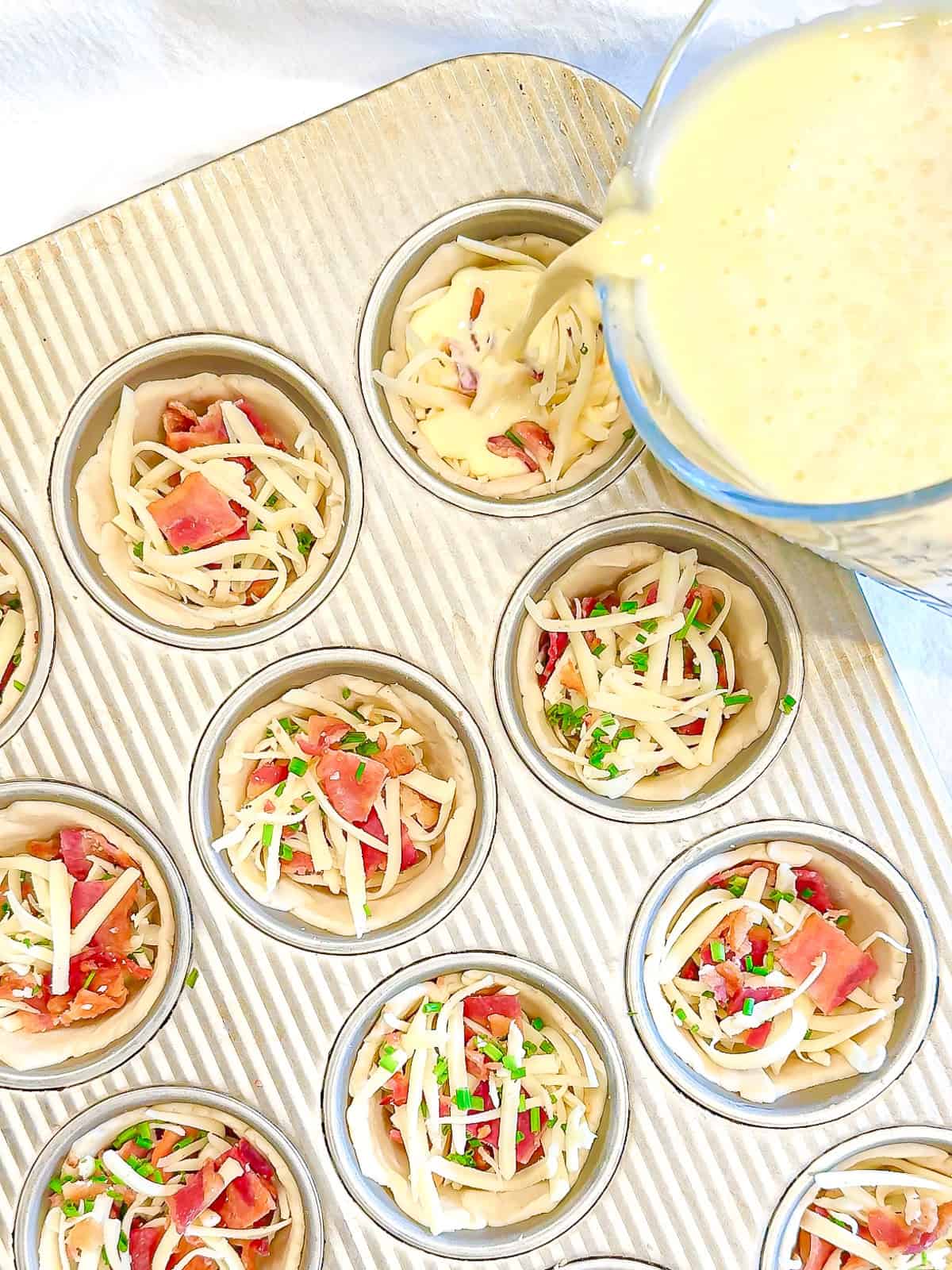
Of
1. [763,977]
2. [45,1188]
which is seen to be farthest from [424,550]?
[45,1188]

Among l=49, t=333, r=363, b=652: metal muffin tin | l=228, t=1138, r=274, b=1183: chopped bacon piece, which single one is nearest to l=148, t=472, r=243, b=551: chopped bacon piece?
l=49, t=333, r=363, b=652: metal muffin tin

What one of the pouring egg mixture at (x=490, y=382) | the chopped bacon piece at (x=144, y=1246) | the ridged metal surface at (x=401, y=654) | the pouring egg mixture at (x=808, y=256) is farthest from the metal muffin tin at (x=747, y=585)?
the chopped bacon piece at (x=144, y=1246)

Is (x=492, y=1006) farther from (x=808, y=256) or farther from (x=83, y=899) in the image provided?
(x=808, y=256)

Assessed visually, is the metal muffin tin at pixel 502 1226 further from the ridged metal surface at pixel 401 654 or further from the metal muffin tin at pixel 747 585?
the metal muffin tin at pixel 747 585

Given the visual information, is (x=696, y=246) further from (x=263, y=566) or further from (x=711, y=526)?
(x=263, y=566)

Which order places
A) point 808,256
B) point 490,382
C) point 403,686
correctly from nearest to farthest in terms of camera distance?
point 808,256
point 490,382
point 403,686

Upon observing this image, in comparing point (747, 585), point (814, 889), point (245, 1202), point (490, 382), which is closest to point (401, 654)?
point (490, 382)
